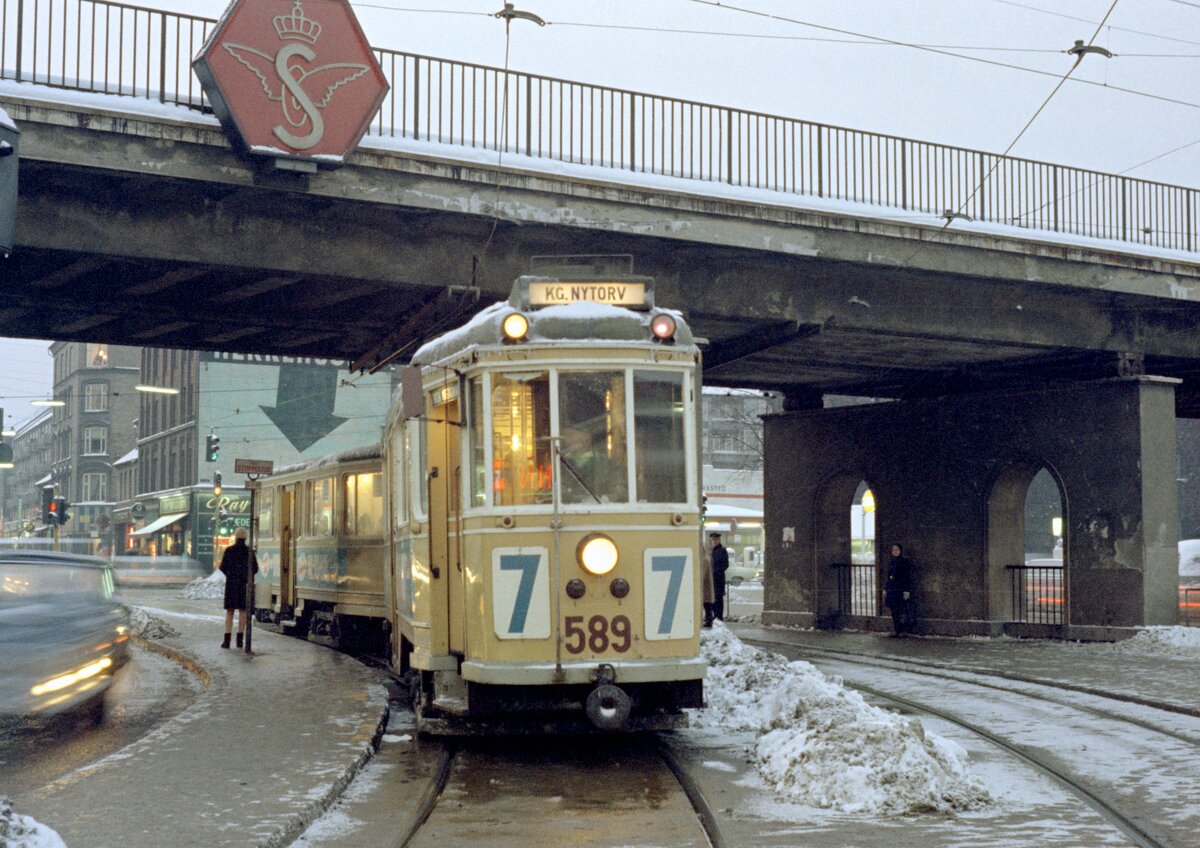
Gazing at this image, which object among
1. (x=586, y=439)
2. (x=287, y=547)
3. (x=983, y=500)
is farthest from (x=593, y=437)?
(x=983, y=500)

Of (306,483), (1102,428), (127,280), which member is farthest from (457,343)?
(1102,428)

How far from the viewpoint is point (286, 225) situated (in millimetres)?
16297

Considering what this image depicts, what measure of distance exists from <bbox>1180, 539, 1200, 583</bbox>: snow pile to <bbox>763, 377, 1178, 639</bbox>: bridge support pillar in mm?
5116

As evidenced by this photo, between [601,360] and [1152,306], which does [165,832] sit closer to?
[601,360]

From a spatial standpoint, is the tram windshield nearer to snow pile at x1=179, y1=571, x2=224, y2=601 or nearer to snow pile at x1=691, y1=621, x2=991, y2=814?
snow pile at x1=691, y1=621, x2=991, y2=814

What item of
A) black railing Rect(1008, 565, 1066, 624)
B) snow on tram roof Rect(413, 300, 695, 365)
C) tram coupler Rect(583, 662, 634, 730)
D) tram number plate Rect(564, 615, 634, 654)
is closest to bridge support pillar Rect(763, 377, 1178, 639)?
black railing Rect(1008, 565, 1066, 624)

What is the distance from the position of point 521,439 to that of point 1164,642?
14.7 meters

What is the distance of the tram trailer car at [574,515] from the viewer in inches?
394

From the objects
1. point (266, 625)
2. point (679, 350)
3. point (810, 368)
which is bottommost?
point (266, 625)

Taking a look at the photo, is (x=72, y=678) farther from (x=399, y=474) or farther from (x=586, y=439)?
(x=586, y=439)

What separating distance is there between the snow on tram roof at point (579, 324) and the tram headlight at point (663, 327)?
0.06m

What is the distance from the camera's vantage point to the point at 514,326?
10.3m

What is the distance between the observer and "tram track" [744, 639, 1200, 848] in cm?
801

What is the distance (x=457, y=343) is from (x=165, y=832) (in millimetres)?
4598
